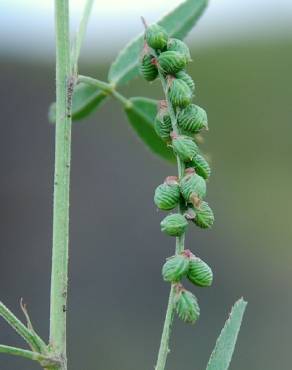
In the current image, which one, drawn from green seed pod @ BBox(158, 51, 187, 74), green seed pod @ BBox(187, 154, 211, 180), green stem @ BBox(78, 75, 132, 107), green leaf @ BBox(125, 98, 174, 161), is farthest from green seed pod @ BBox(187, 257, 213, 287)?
green leaf @ BBox(125, 98, 174, 161)

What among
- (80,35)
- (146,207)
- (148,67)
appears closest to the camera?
(148,67)

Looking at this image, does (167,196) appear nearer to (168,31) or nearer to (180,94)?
(180,94)

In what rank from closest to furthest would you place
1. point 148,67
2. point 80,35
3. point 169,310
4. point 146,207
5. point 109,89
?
point 169,310 → point 148,67 → point 80,35 → point 109,89 → point 146,207

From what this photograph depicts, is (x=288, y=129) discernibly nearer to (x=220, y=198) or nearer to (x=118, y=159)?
(x=220, y=198)

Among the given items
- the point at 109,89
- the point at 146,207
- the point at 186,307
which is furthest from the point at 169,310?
the point at 146,207

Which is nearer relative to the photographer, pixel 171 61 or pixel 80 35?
pixel 171 61

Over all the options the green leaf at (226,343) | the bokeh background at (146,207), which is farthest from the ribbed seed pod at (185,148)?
the bokeh background at (146,207)

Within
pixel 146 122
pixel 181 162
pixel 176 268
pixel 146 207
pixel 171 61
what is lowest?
pixel 176 268

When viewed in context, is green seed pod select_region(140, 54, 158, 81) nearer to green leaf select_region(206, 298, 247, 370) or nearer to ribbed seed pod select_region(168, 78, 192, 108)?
ribbed seed pod select_region(168, 78, 192, 108)
